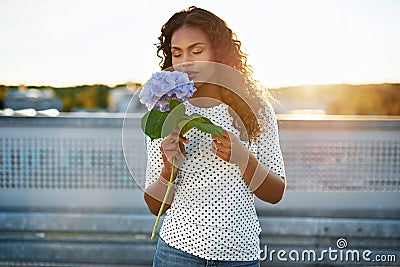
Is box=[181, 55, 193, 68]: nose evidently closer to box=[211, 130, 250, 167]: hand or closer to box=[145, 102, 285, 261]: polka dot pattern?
box=[145, 102, 285, 261]: polka dot pattern

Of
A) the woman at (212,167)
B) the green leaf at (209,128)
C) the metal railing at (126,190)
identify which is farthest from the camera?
the metal railing at (126,190)

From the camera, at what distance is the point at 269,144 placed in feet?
5.92

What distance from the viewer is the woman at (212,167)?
5.70ft

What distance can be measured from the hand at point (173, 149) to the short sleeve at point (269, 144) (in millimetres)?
232

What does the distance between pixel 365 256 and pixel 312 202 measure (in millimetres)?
510

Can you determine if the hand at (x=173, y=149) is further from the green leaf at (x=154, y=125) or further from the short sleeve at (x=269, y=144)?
the short sleeve at (x=269, y=144)

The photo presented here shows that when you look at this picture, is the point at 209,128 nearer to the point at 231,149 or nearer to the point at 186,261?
the point at 231,149

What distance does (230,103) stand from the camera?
1.87m

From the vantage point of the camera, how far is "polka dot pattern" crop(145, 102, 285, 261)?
174cm

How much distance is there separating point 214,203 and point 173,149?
7.6 inches

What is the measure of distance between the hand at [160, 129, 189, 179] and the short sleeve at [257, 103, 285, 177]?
232mm

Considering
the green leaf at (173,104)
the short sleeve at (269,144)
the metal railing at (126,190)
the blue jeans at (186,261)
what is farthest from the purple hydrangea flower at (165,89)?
the metal railing at (126,190)

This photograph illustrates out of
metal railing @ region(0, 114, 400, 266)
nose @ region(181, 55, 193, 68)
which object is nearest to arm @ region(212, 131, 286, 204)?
nose @ region(181, 55, 193, 68)

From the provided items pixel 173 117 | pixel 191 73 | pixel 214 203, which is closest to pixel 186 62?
pixel 191 73
